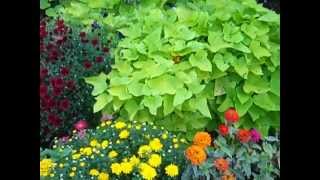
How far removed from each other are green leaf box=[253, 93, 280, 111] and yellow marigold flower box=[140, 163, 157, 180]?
1.11 meters

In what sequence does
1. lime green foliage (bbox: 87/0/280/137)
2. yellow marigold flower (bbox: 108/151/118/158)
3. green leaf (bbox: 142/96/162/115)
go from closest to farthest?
1. yellow marigold flower (bbox: 108/151/118/158)
2. green leaf (bbox: 142/96/162/115)
3. lime green foliage (bbox: 87/0/280/137)

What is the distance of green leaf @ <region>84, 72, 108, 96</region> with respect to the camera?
13.4 ft

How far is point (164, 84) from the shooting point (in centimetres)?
396

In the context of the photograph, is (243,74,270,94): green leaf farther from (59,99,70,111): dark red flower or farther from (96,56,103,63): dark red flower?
(59,99,70,111): dark red flower

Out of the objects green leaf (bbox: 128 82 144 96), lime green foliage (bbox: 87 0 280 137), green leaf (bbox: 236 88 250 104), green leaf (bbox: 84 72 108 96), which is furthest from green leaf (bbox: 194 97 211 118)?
green leaf (bbox: 84 72 108 96)

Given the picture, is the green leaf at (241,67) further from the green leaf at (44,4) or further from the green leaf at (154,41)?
the green leaf at (44,4)

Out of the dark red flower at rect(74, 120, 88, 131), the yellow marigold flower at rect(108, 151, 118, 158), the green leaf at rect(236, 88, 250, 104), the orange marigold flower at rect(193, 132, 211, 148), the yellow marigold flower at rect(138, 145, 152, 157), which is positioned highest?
the green leaf at rect(236, 88, 250, 104)

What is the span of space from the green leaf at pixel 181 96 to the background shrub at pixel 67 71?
64 cm

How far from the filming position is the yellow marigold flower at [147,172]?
10.5 ft

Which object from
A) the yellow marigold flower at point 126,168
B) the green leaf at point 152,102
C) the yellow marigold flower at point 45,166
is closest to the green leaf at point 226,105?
the green leaf at point 152,102

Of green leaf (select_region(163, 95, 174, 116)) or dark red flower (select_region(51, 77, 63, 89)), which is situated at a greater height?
dark red flower (select_region(51, 77, 63, 89))

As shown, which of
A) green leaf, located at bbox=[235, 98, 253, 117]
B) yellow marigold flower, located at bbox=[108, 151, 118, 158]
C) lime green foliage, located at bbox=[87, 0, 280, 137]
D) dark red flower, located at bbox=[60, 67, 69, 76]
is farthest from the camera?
dark red flower, located at bbox=[60, 67, 69, 76]

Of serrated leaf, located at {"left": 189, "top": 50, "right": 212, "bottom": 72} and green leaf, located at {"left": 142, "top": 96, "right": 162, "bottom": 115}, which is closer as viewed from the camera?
green leaf, located at {"left": 142, "top": 96, "right": 162, "bottom": 115}
